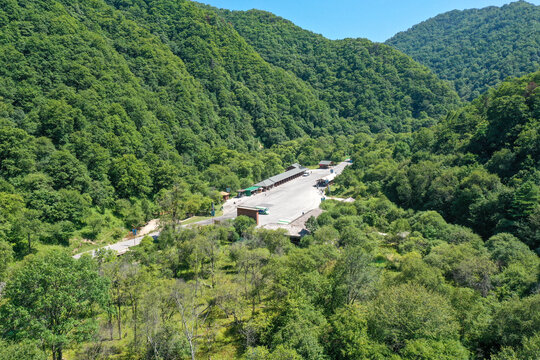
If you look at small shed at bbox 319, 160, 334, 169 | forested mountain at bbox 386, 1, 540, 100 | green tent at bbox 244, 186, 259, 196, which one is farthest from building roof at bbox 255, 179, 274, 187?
forested mountain at bbox 386, 1, 540, 100

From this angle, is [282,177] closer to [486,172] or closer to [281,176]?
[281,176]

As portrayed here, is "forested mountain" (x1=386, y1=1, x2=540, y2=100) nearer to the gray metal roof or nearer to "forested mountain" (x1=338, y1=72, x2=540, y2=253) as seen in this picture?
the gray metal roof

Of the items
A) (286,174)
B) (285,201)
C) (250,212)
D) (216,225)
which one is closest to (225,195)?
(285,201)

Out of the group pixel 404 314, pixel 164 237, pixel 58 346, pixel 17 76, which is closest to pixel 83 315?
pixel 58 346

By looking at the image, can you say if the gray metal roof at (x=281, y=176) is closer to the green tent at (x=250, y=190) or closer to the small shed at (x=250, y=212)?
the green tent at (x=250, y=190)

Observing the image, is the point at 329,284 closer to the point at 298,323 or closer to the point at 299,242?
A: the point at 298,323

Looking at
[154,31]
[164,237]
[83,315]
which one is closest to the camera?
[83,315]
